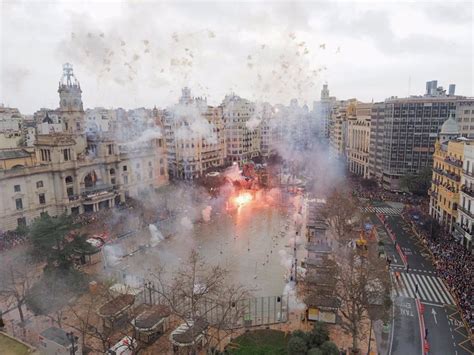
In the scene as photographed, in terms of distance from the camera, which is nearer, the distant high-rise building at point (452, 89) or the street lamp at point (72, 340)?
the street lamp at point (72, 340)

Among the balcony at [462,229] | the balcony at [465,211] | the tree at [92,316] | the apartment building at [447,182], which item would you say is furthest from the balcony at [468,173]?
the tree at [92,316]

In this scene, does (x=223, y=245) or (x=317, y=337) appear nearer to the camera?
(x=317, y=337)

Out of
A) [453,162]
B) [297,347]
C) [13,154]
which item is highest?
[13,154]

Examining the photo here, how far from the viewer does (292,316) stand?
83.4ft

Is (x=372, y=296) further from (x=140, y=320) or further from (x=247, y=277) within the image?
(x=140, y=320)

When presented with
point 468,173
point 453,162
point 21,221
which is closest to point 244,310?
point 468,173

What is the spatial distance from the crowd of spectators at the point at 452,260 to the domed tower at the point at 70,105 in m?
54.0

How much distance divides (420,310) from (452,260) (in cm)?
970

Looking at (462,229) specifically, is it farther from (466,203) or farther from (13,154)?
(13,154)

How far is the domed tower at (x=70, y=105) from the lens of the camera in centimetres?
6241

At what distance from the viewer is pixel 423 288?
29500 millimetres

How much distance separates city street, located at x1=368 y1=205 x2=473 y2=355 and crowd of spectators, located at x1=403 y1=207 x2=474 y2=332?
2.09ft

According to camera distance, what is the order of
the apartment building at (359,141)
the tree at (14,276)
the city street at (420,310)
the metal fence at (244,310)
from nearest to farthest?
1. the city street at (420,310)
2. the metal fence at (244,310)
3. the tree at (14,276)
4. the apartment building at (359,141)

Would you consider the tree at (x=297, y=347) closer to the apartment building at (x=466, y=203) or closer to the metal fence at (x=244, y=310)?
the metal fence at (x=244, y=310)
